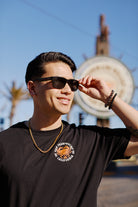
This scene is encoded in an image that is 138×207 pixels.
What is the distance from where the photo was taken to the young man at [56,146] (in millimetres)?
1661

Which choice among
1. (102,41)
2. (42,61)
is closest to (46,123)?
(42,61)

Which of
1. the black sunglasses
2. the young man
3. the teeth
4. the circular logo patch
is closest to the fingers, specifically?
the young man

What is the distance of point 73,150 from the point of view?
1830mm

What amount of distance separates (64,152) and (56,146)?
85 mm

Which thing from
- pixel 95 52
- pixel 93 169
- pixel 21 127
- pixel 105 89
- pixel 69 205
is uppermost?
pixel 95 52

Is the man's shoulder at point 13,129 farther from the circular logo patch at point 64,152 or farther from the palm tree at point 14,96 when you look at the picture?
the palm tree at point 14,96

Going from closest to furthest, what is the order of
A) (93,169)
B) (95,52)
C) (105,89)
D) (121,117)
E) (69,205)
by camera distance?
(69,205) → (93,169) → (121,117) → (105,89) → (95,52)

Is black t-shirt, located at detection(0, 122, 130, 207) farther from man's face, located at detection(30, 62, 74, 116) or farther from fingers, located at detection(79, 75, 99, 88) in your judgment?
fingers, located at detection(79, 75, 99, 88)

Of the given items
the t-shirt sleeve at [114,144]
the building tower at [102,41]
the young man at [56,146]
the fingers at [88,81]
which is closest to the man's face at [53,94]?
the young man at [56,146]

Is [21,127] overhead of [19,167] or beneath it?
overhead

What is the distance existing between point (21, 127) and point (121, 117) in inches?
31.5

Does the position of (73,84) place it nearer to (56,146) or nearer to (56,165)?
(56,146)

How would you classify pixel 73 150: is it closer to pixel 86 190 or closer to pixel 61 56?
pixel 86 190

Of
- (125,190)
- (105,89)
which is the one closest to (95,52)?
(125,190)
